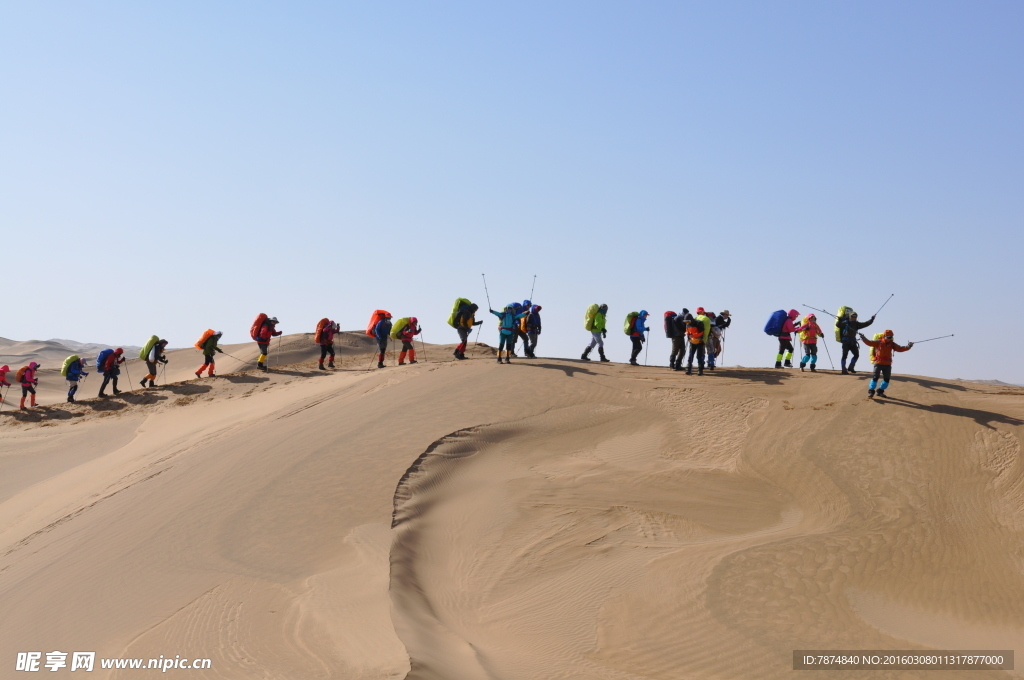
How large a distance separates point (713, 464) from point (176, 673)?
29.7 feet

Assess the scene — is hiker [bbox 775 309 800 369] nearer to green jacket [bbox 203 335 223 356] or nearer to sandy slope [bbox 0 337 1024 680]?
sandy slope [bbox 0 337 1024 680]

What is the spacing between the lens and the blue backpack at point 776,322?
713 inches

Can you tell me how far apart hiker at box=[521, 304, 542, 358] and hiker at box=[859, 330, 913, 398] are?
904 cm

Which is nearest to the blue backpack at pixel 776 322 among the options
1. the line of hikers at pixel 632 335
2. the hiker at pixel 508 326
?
the line of hikers at pixel 632 335

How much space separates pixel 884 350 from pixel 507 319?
8.85m

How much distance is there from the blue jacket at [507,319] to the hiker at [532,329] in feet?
5.42

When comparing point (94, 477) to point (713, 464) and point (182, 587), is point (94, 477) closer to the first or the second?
point (182, 587)

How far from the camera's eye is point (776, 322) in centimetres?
1814

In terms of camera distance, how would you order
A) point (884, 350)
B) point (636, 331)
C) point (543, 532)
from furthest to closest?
point (636, 331) → point (884, 350) → point (543, 532)

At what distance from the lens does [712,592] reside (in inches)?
351

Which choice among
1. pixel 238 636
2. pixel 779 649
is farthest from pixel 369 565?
pixel 779 649

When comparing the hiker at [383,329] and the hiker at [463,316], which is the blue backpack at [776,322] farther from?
the hiker at [383,329]

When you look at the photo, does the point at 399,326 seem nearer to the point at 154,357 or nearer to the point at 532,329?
the point at 532,329

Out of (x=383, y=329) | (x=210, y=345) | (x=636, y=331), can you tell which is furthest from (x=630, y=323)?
(x=210, y=345)
